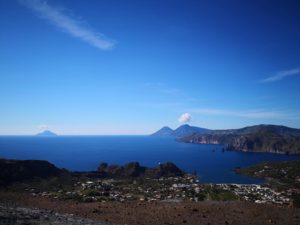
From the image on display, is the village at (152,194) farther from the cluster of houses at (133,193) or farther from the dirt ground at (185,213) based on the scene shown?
the dirt ground at (185,213)

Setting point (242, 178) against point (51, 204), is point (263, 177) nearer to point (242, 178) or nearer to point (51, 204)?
point (242, 178)

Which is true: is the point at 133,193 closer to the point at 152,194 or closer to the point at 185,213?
the point at 152,194

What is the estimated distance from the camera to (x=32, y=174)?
6688 centimetres

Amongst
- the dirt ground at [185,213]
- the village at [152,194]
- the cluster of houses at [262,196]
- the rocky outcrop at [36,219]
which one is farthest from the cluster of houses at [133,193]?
the rocky outcrop at [36,219]

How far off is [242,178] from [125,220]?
9245 centimetres

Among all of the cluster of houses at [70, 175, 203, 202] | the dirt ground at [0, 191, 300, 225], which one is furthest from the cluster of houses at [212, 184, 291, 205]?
the dirt ground at [0, 191, 300, 225]

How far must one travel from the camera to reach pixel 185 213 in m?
23.0

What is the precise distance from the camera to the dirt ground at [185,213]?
2087cm

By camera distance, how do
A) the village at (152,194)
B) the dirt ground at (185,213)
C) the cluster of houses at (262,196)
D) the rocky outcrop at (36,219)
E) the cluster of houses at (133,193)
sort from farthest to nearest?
the cluster of houses at (262,196) → the cluster of houses at (133,193) → the village at (152,194) → the dirt ground at (185,213) → the rocky outcrop at (36,219)

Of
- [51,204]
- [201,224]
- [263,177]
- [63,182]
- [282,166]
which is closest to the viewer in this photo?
[201,224]

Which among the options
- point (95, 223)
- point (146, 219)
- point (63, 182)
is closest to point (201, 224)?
point (146, 219)

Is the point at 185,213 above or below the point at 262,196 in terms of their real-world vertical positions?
above

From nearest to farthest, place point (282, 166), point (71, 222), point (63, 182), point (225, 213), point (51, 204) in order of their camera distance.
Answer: point (71, 222)
point (225, 213)
point (51, 204)
point (63, 182)
point (282, 166)

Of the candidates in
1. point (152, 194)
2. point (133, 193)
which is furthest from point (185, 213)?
point (133, 193)
